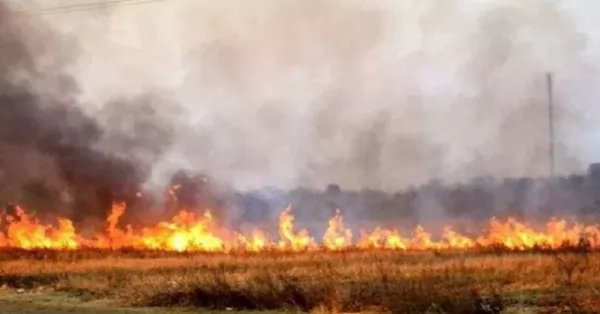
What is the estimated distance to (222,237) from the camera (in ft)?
194

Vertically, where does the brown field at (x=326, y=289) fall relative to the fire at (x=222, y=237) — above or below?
below

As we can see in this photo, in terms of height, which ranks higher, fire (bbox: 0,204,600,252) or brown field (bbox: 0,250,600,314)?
fire (bbox: 0,204,600,252)

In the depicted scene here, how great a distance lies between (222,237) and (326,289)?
35296mm

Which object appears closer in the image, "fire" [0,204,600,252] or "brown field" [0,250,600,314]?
"brown field" [0,250,600,314]

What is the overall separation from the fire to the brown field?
56.6 feet

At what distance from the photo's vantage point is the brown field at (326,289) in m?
22.1

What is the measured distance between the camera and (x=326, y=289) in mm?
24469

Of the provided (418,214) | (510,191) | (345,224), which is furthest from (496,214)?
(345,224)

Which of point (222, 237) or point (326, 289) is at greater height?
point (222, 237)

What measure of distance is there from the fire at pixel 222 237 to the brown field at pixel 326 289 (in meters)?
17.3

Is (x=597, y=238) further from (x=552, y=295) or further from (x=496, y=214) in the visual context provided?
(x=552, y=295)

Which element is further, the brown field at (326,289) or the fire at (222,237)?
the fire at (222,237)

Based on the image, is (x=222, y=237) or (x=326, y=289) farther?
(x=222, y=237)

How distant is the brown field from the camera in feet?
72.5
